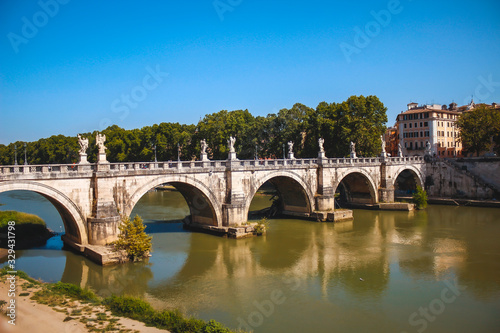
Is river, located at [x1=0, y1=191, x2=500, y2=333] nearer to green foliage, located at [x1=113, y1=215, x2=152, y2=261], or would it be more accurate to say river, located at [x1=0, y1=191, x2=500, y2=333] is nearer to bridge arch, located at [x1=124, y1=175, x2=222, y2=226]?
green foliage, located at [x1=113, y1=215, x2=152, y2=261]

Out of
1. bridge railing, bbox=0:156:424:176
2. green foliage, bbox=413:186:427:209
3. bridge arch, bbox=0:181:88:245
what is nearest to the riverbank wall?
bridge railing, bbox=0:156:424:176

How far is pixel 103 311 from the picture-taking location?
51.1ft

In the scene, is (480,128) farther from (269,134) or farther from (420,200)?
(269,134)

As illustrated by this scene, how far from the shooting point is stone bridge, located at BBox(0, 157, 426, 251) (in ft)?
77.8

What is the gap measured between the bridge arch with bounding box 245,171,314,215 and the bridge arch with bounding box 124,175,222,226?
7220 millimetres

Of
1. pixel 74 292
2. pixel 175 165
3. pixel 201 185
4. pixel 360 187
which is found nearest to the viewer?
pixel 74 292

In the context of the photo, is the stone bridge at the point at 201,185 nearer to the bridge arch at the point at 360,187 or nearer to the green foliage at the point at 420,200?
the bridge arch at the point at 360,187

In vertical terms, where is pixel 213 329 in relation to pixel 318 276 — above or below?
above

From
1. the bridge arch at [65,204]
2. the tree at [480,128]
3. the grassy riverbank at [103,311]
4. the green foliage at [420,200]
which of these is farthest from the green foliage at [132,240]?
the tree at [480,128]

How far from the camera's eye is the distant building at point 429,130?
210 ft

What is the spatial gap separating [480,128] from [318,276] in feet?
135

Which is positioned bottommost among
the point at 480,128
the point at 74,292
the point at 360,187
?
the point at 74,292

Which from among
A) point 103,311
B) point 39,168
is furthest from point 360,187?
point 103,311

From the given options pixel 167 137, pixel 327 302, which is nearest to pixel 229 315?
pixel 327 302
